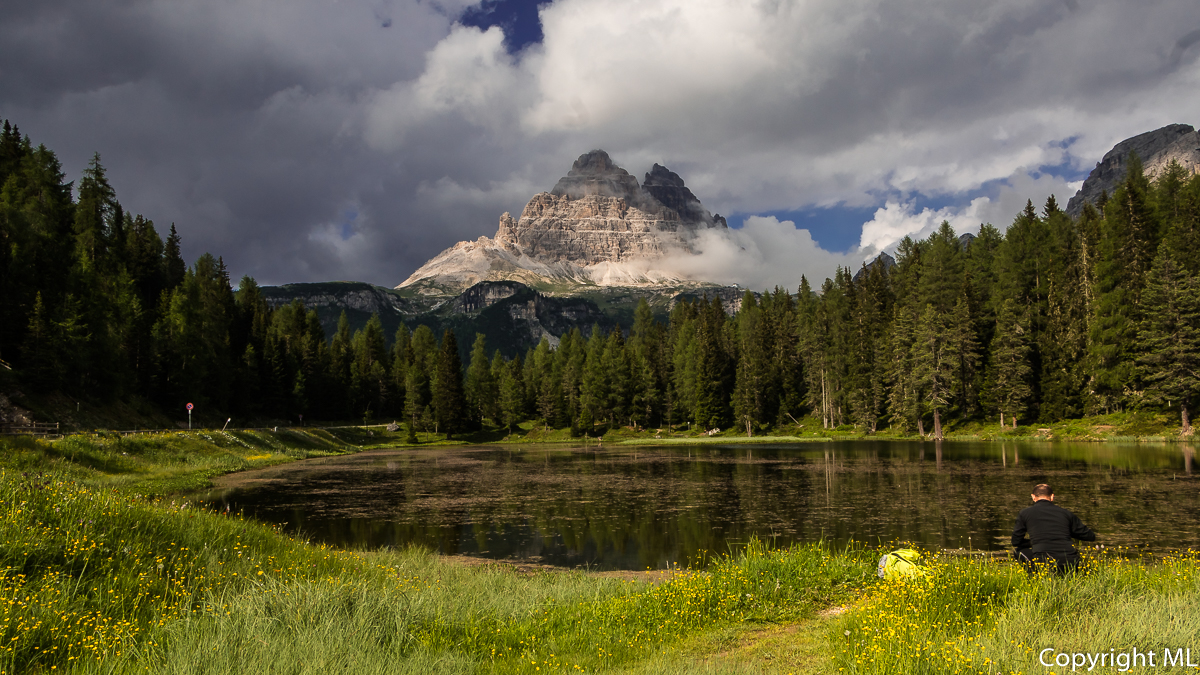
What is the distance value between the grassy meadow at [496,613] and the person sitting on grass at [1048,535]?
1.40ft

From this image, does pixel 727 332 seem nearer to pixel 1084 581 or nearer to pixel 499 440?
pixel 499 440

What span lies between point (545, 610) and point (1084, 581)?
8742mm

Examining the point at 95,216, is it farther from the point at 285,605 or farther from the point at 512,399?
the point at 285,605

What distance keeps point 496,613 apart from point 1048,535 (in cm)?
976

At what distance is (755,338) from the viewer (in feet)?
343

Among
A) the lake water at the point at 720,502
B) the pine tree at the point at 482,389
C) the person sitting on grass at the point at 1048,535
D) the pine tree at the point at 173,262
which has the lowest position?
the lake water at the point at 720,502

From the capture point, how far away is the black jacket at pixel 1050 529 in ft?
35.2

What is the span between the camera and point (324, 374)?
122m

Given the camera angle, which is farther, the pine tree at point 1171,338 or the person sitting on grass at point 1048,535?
the pine tree at point 1171,338

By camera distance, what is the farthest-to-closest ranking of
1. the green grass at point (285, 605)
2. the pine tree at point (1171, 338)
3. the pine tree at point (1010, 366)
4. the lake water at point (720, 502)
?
the pine tree at point (1010, 366) < the pine tree at point (1171, 338) < the lake water at point (720, 502) < the green grass at point (285, 605)

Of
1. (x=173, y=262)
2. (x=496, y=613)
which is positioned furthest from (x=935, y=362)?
(x=173, y=262)

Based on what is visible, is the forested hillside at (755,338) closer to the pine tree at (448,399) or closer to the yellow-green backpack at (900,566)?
the pine tree at (448,399)

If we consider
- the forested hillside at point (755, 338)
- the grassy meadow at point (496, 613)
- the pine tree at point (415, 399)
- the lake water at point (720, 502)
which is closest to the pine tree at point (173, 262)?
the forested hillside at point (755, 338)

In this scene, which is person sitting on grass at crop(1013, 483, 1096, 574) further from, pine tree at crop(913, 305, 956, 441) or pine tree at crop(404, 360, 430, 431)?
pine tree at crop(404, 360, 430, 431)
